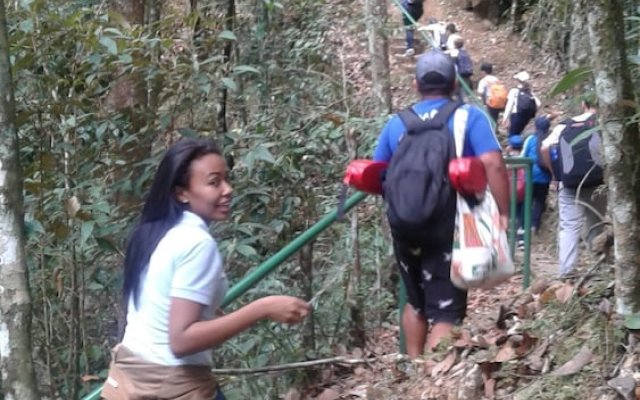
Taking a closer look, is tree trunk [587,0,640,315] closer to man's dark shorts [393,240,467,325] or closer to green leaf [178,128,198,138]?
man's dark shorts [393,240,467,325]

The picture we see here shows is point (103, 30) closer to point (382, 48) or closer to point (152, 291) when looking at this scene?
point (152, 291)

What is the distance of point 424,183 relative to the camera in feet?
13.4

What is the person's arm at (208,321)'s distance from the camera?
Result: 2.54 metres

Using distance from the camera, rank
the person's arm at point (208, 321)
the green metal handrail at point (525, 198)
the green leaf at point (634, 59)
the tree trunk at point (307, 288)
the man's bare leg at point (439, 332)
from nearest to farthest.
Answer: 1. the person's arm at point (208, 321)
2. the green leaf at point (634, 59)
3. the man's bare leg at point (439, 332)
4. the tree trunk at point (307, 288)
5. the green metal handrail at point (525, 198)

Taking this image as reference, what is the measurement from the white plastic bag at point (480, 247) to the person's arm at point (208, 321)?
1.53 m

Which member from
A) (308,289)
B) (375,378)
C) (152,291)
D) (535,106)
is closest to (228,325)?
(152,291)

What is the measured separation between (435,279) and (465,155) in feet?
2.10

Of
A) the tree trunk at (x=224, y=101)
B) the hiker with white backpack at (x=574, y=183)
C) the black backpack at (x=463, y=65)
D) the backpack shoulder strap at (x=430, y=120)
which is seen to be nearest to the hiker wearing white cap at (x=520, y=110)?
the black backpack at (x=463, y=65)

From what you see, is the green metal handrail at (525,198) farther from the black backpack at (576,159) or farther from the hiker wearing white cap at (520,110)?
the hiker wearing white cap at (520,110)

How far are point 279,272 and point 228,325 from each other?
3.04 m

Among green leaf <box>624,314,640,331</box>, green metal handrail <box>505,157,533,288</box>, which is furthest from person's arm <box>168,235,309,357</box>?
green metal handrail <box>505,157,533,288</box>

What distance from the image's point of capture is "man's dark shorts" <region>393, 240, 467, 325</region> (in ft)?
14.1

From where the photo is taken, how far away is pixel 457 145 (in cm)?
409

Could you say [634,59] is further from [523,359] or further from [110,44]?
[110,44]
